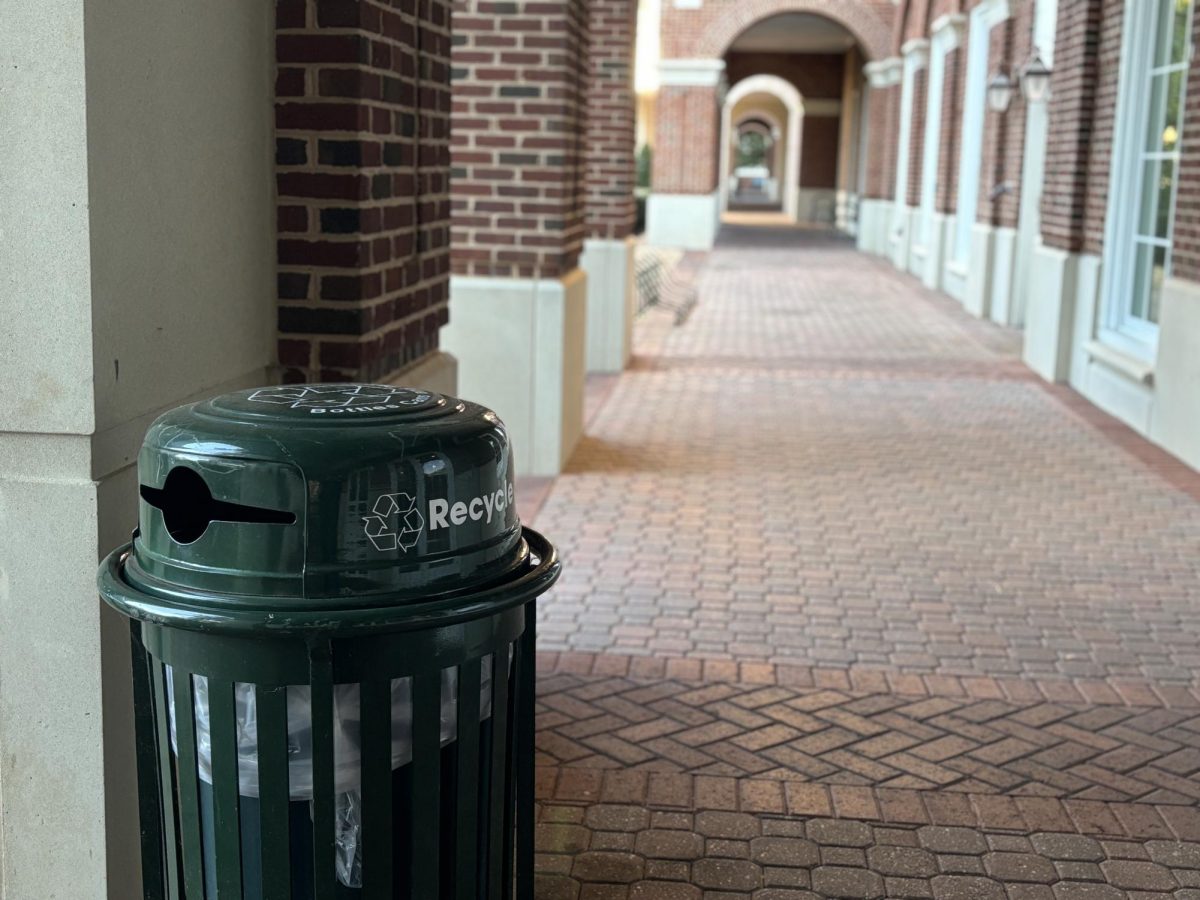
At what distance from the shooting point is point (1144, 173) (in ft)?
33.4

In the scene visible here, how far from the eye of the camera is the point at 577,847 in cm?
362

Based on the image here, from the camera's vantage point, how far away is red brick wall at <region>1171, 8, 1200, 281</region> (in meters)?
8.47

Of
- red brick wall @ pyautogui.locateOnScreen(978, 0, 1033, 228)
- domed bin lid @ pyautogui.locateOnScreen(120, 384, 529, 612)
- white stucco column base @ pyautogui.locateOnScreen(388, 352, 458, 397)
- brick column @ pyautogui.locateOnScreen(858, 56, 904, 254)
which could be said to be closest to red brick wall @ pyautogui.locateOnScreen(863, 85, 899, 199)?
brick column @ pyautogui.locateOnScreen(858, 56, 904, 254)

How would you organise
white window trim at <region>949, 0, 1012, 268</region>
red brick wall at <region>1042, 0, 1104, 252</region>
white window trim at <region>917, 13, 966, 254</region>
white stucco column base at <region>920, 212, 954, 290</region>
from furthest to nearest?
white window trim at <region>917, 13, 966, 254</region> → white stucco column base at <region>920, 212, 954, 290</region> → white window trim at <region>949, 0, 1012, 268</region> → red brick wall at <region>1042, 0, 1104, 252</region>

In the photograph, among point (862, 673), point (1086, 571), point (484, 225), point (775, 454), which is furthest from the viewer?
point (775, 454)

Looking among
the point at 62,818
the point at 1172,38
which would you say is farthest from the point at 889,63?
the point at 62,818

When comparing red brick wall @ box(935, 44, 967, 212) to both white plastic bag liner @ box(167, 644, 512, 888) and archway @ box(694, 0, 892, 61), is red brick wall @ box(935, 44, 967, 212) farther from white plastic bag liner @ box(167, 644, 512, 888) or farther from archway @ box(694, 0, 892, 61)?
white plastic bag liner @ box(167, 644, 512, 888)

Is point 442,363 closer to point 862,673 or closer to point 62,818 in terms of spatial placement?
point 862,673

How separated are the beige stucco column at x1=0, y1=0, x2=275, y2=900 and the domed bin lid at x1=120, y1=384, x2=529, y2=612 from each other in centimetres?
54

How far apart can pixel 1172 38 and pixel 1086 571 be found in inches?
203

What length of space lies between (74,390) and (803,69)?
41641 millimetres

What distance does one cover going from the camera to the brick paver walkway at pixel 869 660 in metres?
3.62

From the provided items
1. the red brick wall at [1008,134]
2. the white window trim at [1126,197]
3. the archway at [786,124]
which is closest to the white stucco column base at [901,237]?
the red brick wall at [1008,134]

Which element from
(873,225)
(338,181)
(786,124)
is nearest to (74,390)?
(338,181)
